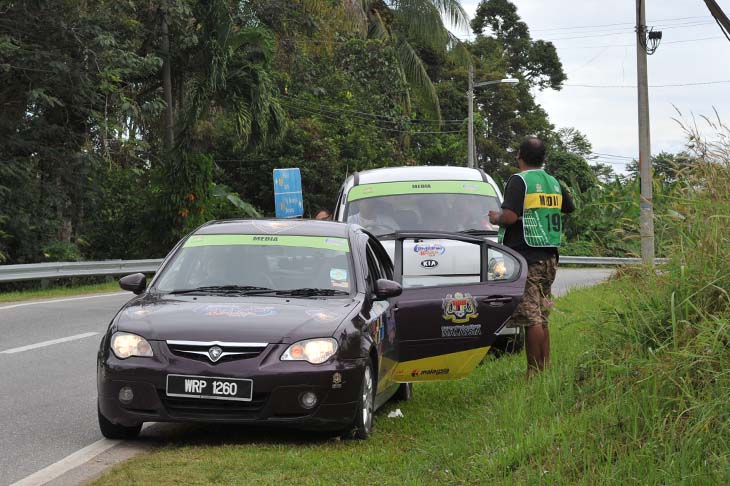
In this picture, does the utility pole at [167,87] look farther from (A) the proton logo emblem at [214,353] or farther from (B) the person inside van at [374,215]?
(A) the proton logo emblem at [214,353]

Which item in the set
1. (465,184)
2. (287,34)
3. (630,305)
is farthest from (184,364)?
(287,34)

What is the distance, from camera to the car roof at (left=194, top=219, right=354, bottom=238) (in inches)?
347

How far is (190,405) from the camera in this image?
23.7 ft

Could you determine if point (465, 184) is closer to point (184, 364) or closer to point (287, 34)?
point (184, 364)

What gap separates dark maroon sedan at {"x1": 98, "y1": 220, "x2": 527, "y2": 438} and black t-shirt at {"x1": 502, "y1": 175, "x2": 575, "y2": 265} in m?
0.14

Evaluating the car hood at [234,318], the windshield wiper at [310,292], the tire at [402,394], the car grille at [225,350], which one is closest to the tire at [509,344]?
the tire at [402,394]

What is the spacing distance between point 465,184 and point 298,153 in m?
32.0

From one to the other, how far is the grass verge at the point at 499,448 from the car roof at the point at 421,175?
15.6ft

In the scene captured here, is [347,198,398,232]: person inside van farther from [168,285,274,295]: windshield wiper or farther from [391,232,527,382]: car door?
[168,285,274,295]: windshield wiper

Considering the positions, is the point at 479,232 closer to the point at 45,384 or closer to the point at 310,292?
the point at 310,292

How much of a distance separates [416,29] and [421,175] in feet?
106

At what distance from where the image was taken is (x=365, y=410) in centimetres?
761

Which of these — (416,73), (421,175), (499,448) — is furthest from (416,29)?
(499,448)

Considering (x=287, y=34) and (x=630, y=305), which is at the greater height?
(x=287, y=34)
